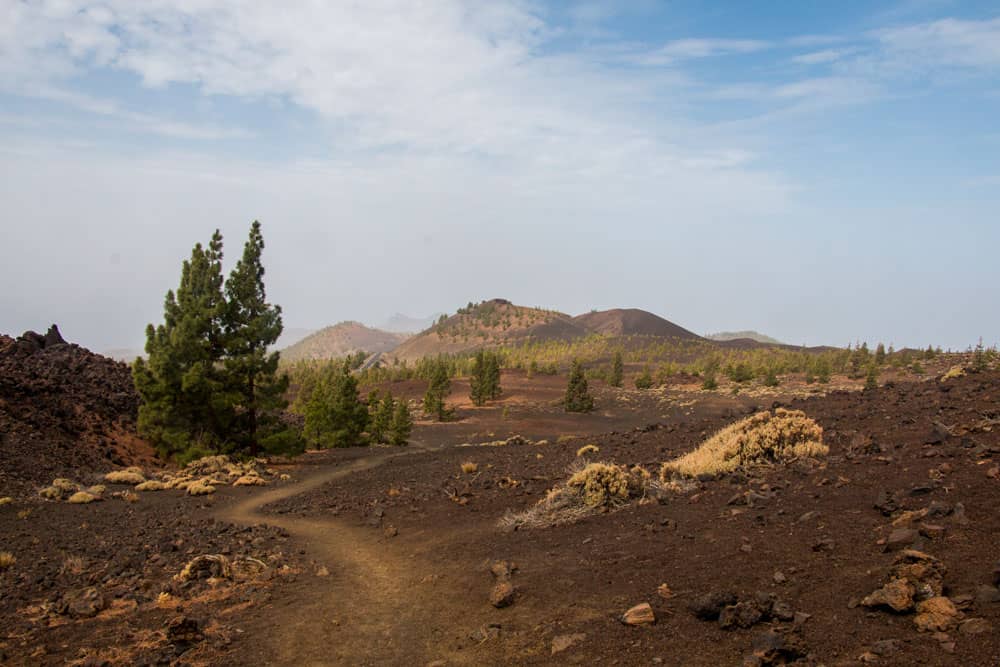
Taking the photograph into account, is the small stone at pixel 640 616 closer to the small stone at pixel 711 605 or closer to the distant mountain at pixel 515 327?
the small stone at pixel 711 605

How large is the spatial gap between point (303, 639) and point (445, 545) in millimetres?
3514

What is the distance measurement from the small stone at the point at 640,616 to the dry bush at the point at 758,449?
196 inches

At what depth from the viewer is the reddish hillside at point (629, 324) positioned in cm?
16850

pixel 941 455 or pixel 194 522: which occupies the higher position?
pixel 941 455

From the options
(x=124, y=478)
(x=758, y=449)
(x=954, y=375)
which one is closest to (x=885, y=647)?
(x=758, y=449)

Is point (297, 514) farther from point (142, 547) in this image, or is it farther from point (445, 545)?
point (445, 545)

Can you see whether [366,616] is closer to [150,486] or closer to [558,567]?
[558,567]

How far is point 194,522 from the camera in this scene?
13070mm

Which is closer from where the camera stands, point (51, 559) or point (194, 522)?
point (51, 559)

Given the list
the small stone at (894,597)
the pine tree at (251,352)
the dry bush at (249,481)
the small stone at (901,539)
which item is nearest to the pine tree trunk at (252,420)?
the pine tree at (251,352)

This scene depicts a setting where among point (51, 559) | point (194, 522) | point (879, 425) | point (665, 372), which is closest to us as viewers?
point (51, 559)

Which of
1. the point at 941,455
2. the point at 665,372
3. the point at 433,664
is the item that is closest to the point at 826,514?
the point at 941,455

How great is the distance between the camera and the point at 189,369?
2277 cm

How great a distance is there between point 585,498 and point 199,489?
11.9 meters
